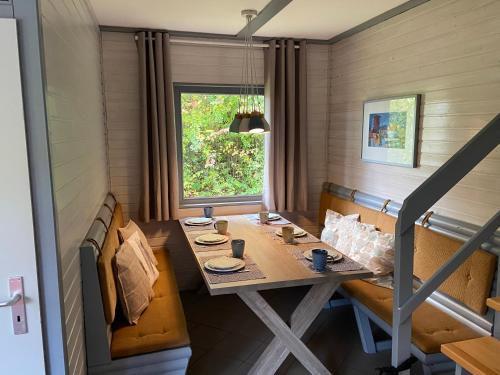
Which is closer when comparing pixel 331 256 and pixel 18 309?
pixel 18 309

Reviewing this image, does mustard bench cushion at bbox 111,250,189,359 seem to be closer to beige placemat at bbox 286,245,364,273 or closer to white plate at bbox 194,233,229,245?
white plate at bbox 194,233,229,245

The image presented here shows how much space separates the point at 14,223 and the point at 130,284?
3.60 ft

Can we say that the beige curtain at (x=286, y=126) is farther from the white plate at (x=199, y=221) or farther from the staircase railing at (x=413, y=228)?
the staircase railing at (x=413, y=228)

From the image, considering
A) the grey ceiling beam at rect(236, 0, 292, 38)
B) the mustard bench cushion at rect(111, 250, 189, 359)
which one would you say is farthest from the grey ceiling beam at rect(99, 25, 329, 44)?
the mustard bench cushion at rect(111, 250, 189, 359)

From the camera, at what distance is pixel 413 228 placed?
1552 millimetres

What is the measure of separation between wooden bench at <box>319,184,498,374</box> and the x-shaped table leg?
0.45m

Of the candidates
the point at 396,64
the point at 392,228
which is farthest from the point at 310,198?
the point at 396,64

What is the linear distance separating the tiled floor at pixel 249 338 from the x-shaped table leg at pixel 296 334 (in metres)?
0.22

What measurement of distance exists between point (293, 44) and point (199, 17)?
105 centimetres

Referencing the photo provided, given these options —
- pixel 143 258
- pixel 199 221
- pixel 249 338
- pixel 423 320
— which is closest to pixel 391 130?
pixel 423 320

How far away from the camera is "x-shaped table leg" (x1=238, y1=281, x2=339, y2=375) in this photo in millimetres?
2268

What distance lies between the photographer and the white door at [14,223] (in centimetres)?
133

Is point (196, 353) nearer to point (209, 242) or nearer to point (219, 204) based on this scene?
point (209, 242)

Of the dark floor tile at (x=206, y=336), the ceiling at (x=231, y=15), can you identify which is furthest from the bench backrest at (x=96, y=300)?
the ceiling at (x=231, y=15)
